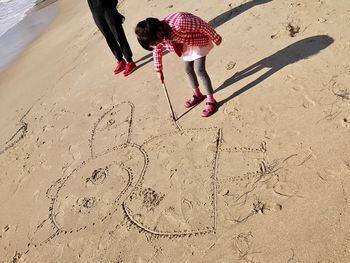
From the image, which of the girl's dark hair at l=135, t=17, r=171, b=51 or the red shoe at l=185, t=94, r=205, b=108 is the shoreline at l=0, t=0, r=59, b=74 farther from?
the girl's dark hair at l=135, t=17, r=171, b=51

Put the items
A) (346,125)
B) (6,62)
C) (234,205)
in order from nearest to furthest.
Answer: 1. (234,205)
2. (346,125)
3. (6,62)

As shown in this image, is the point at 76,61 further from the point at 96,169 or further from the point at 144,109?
the point at 96,169

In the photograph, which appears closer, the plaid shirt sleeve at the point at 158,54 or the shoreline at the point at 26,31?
the plaid shirt sleeve at the point at 158,54

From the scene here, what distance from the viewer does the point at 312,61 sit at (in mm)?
4578

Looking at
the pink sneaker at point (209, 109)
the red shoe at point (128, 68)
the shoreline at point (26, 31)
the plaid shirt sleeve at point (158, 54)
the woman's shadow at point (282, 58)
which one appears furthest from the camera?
the shoreline at point (26, 31)

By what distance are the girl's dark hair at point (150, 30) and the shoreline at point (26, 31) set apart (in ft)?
18.2

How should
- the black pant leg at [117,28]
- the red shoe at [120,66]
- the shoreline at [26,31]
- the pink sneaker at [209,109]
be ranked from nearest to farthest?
the pink sneaker at [209,109] < the black pant leg at [117,28] < the red shoe at [120,66] < the shoreline at [26,31]

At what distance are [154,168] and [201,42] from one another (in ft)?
4.69

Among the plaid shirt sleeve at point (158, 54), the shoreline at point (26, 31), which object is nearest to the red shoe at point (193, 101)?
the plaid shirt sleeve at point (158, 54)

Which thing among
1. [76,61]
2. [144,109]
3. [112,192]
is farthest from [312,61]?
[76,61]

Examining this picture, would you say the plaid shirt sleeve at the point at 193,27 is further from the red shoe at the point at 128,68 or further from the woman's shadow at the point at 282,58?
the red shoe at the point at 128,68

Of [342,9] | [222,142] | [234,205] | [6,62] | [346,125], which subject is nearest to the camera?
[234,205]

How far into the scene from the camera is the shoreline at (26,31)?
29.1 feet

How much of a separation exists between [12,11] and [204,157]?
11.0m
